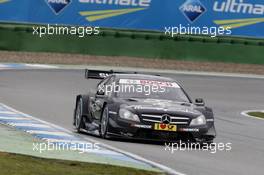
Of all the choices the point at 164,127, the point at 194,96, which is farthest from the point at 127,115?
the point at 194,96

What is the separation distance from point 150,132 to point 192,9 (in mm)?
20969

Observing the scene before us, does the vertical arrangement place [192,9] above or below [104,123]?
above

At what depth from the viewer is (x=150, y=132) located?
15.4 m

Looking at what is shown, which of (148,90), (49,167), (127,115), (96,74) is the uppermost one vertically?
(96,74)

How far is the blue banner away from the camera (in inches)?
1373

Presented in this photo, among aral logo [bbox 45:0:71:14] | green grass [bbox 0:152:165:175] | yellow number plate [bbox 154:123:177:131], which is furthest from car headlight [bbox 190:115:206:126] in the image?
aral logo [bbox 45:0:71:14]

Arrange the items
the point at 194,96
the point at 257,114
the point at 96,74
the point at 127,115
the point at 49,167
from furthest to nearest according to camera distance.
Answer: the point at 194,96
the point at 257,114
the point at 96,74
the point at 127,115
the point at 49,167

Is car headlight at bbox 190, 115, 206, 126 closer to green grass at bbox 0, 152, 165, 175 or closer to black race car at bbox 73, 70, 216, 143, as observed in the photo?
black race car at bbox 73, 70, 216, 143

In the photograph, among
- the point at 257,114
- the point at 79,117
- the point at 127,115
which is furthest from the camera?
the point at 257,114

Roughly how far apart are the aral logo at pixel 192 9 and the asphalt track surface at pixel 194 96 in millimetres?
2963

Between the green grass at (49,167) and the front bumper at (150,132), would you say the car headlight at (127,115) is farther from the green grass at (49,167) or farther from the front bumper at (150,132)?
the green grass at (49,167)

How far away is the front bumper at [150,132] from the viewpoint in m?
15.4

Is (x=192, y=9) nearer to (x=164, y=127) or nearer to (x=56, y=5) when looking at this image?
(x=56, y=5)

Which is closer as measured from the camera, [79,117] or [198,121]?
[198,121]
